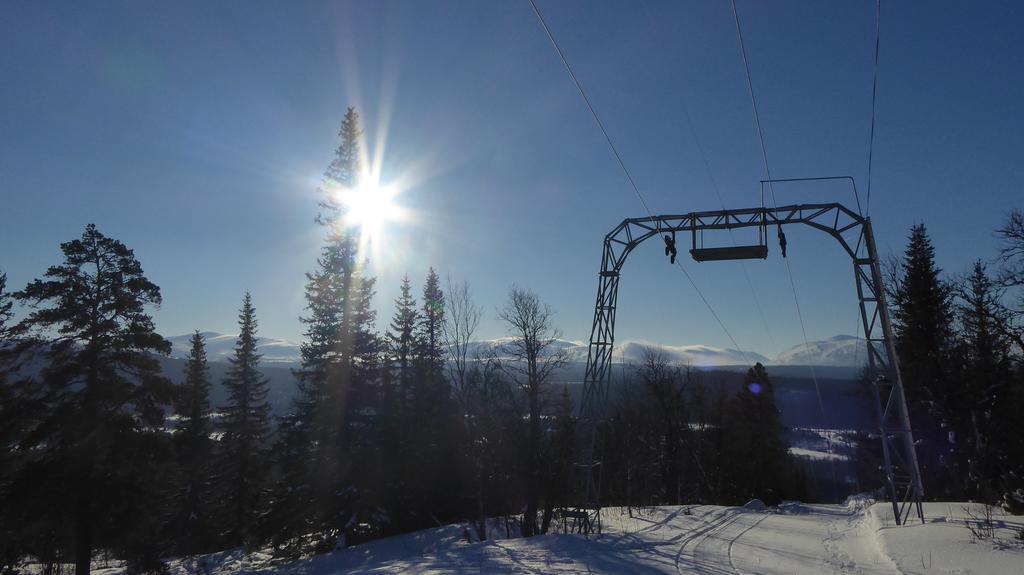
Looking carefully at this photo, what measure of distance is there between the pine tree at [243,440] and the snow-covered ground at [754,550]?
14.0 m

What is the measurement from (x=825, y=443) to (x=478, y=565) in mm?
128036

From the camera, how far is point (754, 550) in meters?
14.1

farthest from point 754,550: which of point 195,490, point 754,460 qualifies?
point 754,460

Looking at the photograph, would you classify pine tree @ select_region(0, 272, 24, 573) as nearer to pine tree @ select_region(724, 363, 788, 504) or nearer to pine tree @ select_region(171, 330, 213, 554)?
pine tree @ select_region(171, 330, 213, 554)

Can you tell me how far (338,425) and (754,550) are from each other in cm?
2084

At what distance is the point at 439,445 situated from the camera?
31625mm

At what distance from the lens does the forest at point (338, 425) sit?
63.1 ft

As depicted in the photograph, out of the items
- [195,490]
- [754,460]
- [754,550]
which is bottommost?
[754,460]

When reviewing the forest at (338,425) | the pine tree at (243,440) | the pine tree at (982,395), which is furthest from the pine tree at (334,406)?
the pine tree at (982,395)

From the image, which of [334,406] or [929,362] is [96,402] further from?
[929,362]

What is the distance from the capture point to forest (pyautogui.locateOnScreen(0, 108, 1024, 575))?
19.2 metres

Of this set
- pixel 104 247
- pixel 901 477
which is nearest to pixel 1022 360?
pixel 901 477

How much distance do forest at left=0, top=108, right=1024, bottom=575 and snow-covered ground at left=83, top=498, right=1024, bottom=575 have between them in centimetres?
391

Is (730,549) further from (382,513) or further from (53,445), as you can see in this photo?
(53,445)
